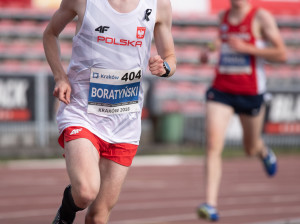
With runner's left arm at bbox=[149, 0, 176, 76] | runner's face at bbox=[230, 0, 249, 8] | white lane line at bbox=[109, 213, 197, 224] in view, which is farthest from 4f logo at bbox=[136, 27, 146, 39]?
white lane line at bbox=[109, 213, 197, 224]

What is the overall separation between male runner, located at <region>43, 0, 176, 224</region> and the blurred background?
10.4 m

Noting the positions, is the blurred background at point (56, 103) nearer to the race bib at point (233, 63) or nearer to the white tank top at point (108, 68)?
the race bib at point (233, 63)

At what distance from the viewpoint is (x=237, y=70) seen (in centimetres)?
792

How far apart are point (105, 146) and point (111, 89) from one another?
14.7 inches

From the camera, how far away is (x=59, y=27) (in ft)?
15.9

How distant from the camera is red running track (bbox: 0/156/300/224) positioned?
27.1ft

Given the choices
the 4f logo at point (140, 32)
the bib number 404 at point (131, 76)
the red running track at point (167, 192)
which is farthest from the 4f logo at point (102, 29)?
the red running track at point (167, 192)

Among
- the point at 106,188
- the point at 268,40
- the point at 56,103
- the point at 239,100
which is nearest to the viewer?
the point at 106,188

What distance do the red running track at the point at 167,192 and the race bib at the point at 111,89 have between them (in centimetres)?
268

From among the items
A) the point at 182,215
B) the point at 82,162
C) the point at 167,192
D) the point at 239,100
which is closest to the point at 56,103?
the point at 167,192

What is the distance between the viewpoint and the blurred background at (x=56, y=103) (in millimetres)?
15672

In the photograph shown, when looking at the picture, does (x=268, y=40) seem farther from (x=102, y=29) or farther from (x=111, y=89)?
(x=102, y=29)

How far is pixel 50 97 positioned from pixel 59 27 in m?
11.2

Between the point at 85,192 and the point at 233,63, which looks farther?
the point at 233,63
